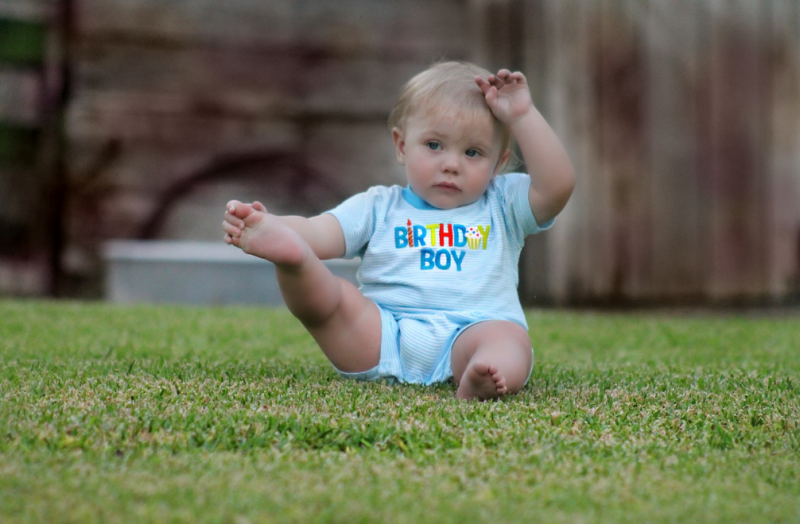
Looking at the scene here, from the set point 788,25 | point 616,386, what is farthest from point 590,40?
point 616,386

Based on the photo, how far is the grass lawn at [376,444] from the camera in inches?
34.7

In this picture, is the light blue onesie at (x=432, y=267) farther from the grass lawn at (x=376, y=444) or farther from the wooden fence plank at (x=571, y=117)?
the wooden fence plank at (x=571, y=117)

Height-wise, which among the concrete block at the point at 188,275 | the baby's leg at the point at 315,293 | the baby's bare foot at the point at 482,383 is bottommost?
the concrete block at the point at 188,275

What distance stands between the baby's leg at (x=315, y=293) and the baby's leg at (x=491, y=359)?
17cm

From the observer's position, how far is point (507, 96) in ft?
5.58

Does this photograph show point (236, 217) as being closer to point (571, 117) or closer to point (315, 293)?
point (315, 293)

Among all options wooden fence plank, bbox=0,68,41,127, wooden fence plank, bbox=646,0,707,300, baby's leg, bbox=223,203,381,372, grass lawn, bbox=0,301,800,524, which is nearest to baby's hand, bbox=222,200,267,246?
baby's leg, bbox=223,203,381,372

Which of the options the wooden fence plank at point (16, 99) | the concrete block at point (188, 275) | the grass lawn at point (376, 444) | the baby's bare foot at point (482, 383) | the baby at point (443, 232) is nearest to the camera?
the grass lawn at point (376, 444)

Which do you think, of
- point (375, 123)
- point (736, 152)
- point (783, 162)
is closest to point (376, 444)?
point (736, 152)

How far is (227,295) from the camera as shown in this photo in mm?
3912

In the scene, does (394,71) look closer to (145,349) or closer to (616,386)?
(145,349)

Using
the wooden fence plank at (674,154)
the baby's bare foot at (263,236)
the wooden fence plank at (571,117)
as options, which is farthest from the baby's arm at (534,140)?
the wooden fence plank at (674,154)

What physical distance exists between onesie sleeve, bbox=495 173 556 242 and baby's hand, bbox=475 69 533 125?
0.44 feet

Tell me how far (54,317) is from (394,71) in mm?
2970
